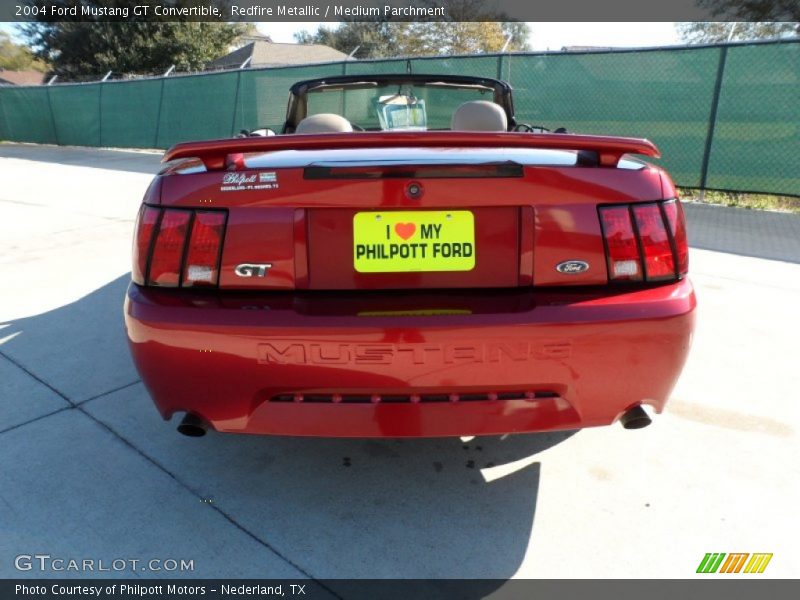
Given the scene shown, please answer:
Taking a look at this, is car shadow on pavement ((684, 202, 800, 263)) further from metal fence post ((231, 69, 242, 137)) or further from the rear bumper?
metal fence post ((231, 69, 242, 137))

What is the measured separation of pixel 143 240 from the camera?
1.88 m

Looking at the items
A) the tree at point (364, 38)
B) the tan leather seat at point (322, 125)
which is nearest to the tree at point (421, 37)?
the tree at point (364, 38)

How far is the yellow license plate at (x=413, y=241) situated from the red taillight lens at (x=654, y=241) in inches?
20.3

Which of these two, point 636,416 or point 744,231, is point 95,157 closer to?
point 744,231

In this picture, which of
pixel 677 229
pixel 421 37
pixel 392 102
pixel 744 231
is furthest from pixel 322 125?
pixel 421 37

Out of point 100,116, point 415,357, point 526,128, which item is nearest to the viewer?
point 415,357

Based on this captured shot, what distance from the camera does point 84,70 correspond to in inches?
1293

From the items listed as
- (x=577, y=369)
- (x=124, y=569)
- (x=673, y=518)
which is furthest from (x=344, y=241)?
(x=673, y=518)

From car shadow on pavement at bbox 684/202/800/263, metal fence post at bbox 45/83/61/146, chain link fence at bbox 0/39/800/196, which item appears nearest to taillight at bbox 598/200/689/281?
car shadow on pavement at bbox 684/202/800/263

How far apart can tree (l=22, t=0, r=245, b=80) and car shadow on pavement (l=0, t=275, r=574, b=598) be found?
110 feet

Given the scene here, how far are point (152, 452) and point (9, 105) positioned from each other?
2432cm

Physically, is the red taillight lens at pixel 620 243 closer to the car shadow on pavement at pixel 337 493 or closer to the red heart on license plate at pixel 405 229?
the red heart on license plate at pixel 405 229

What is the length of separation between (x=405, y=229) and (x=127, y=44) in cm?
3574

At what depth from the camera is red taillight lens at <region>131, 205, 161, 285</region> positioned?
73.8 inches
